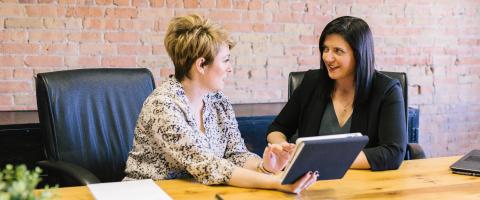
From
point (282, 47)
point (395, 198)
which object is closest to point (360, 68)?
point (395, 198)

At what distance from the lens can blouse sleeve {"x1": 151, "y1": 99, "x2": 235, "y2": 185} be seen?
5.71 ft

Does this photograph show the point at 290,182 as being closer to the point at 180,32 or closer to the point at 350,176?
the point at 350,176

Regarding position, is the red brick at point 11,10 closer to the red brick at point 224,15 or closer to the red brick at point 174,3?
the red brick at point 174,3

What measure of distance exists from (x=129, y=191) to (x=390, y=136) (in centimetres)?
98

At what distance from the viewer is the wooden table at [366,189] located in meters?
1.66

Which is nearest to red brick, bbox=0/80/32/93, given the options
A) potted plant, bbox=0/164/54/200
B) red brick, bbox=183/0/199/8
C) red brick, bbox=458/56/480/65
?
red brick, bbox=183/0/199/8

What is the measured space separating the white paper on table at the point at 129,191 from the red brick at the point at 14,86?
60.1 inches

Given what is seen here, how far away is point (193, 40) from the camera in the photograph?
6.34ft

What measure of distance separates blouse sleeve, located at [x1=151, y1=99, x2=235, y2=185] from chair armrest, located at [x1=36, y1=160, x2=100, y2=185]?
0.28 meters

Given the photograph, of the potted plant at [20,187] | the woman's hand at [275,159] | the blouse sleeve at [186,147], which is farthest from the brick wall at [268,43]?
the potted plant at [20,187]

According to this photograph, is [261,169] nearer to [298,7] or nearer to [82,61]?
[82,61]

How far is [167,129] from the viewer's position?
1801 millimetres

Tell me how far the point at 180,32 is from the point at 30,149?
3.73ft

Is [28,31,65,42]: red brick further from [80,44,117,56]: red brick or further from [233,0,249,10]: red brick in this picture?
[233,0,249,10]: red brick
